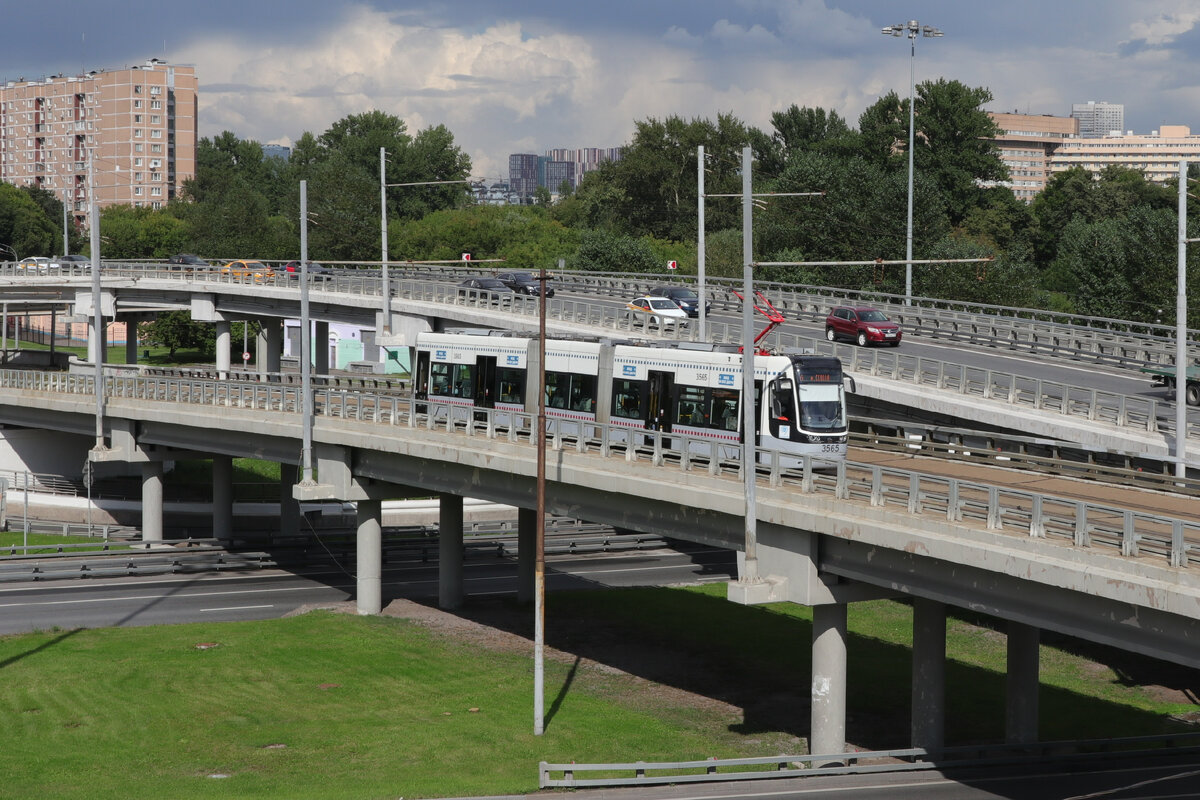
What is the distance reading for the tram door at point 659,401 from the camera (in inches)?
1342

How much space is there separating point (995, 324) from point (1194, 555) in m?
35.9

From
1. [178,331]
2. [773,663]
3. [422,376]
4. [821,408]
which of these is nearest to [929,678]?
[821,408]

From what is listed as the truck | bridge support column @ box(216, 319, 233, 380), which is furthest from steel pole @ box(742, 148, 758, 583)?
bridge support column @ box(216, 319, 233, 380)

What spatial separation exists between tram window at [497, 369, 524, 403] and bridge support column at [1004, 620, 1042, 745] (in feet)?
49.3

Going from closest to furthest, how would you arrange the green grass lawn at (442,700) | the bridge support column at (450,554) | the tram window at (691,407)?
1. the green grass lawn at (442,700)
2. the tram window at (691,407)
3. the bridge support column at (450,554)

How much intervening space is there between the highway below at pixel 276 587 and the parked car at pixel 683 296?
1280 cm

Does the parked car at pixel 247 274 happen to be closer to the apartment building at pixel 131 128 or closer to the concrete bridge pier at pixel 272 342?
the concrete bridge pier at pixel 272 342

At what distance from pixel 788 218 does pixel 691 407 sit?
68310mm

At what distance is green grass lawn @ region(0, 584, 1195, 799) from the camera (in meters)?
26.9

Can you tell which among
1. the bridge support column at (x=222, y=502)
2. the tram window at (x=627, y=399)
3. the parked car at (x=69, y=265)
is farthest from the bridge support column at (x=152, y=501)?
the parked car at (x=69, y=265)

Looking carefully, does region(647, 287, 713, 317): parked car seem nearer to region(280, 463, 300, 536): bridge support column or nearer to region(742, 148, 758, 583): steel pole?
region(280, 463, 300, 536): bridge support column

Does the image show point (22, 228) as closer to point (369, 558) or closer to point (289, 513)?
point (289, 513)

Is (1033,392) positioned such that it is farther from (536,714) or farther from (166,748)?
(166,748)

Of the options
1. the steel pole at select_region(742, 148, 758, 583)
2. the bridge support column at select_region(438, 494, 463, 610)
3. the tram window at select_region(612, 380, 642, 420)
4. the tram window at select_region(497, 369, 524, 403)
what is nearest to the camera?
the steel pole at select_region(742, 148, 758, 583)
